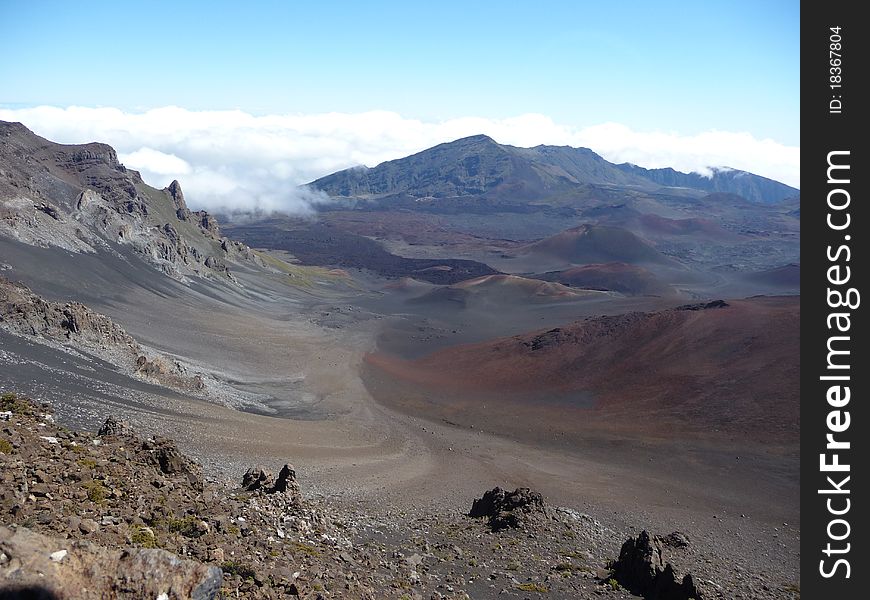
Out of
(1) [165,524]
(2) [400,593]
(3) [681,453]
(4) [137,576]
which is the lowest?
(3) [681,453]

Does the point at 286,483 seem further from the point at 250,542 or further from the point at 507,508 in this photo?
the point at 507,508

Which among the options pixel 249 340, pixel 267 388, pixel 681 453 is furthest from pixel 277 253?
pixel 681 453

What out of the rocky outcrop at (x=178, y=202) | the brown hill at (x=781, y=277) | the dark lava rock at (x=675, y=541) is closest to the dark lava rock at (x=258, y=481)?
the dark lava rock at (x=675, y=541)

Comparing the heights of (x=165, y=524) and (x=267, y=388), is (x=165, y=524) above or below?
above

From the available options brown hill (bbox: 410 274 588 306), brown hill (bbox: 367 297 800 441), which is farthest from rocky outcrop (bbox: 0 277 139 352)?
brown hill (bbox: 410 274 588 306)

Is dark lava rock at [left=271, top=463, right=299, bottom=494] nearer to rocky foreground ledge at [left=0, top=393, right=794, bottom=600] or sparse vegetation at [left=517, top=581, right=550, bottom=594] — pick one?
rocky foreground ledge at [left=0, top=393, right=794, bottom=600]

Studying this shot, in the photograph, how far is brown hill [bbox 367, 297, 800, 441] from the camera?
129 feet

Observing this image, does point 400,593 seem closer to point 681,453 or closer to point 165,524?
point 165,524

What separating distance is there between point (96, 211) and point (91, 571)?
72.4 metres

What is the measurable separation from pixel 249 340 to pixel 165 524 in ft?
151

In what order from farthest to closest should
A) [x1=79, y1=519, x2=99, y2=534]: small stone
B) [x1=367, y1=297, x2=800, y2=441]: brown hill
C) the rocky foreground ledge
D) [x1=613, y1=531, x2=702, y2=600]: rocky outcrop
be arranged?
[x1=367, y1=297, x2=800, y2=441]: brown hill → [x1=613, y1=531, x2=702, y2=600]: rocky outcrop → [x1=79, y1=519, x2=99, y2=534]: small stone → the rocky foreground ledge

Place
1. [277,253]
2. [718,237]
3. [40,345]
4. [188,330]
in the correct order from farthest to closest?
[718,237] < [277,253] < [188,330] < [40,345]

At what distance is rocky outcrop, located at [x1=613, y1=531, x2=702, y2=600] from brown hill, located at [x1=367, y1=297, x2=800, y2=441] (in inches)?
848

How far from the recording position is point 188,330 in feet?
175
